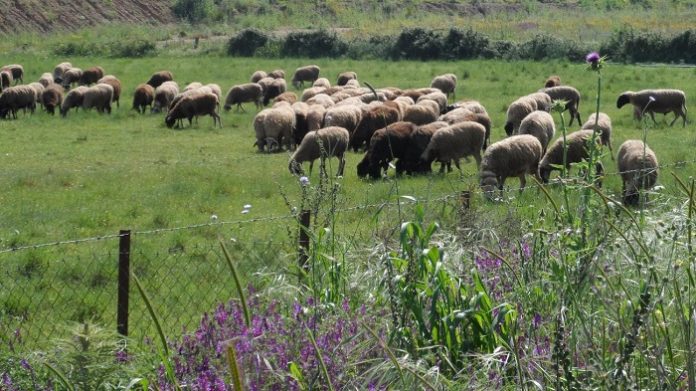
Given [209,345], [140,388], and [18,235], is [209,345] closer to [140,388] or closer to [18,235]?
[140,388]

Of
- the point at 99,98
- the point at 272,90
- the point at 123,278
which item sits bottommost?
the point at 272,90

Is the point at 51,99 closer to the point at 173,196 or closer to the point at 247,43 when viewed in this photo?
the point at 173,196

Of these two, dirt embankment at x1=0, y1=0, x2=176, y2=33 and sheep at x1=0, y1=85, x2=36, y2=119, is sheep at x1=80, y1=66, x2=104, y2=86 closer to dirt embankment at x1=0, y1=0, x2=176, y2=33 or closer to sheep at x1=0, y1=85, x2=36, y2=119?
sheep at x1=0, y1=85, x2=36, y2=119

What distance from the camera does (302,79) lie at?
1668 inches

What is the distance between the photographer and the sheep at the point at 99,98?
107 feet

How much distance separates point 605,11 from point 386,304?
2955 inches

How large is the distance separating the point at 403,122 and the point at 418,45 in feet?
102

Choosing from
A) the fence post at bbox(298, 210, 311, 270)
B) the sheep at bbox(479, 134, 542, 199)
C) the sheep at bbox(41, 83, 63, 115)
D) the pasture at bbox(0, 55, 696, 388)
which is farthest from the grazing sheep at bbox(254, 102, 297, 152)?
the fence post at bbox(298, 210, 311, 270)

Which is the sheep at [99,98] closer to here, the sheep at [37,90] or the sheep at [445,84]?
the sheep at [37,90]

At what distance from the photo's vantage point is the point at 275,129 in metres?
23.3

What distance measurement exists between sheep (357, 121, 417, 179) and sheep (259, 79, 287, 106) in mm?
16414

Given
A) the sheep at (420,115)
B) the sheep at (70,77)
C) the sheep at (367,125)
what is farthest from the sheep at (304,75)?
the sheep at (367,125)

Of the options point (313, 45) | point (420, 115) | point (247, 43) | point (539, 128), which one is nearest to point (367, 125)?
point (420, 115)

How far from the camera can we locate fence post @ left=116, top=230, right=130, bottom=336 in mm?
6993
